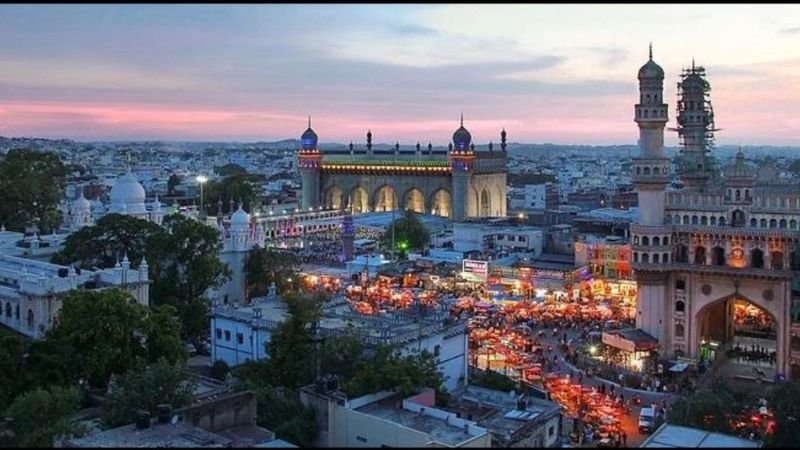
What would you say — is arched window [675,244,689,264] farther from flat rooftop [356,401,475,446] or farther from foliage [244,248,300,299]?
flat rooftop [356,401,475,446]

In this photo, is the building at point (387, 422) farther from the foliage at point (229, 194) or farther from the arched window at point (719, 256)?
the foliage at point (229, 194)

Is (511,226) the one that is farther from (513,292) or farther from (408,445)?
(408,445)

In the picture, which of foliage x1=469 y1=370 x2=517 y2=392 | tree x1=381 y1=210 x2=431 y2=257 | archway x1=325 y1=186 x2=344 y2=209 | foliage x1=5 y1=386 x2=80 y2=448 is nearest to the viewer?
foliage x1=5 y1=386 x2=80 y2=448

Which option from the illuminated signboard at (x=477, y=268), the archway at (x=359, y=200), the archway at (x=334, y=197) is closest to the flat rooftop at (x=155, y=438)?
the illuminated signboard at (x=477, y=268)

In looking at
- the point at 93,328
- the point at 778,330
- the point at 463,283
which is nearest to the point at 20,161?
the point at 463,283

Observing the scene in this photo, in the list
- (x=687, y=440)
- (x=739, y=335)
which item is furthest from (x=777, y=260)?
(x=687, y=440)

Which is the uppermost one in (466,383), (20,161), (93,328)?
(20,161)

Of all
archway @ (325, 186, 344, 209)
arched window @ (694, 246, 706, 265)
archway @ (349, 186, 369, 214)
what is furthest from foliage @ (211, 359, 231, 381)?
archway @ (325, 186, 344, 209)

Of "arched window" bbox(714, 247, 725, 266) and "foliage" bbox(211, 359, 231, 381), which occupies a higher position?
"arched window" bbox(714, 247, 725, 266)
